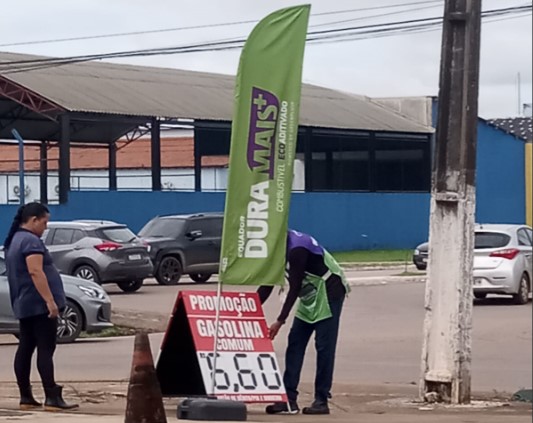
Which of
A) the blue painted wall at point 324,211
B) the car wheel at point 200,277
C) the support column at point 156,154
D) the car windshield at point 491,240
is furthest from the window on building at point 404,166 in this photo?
the car windshield at point 491,240

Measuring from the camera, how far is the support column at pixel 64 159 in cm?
4309

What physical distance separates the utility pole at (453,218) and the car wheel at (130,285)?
60.6 ft

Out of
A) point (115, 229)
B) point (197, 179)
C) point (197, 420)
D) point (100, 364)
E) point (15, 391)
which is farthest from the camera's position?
point (197, 179)

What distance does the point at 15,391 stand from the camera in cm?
1305

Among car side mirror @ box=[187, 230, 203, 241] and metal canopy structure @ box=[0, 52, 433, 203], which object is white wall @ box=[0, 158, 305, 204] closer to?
metal canopy structure @ box=[0, 52, 433, 203]

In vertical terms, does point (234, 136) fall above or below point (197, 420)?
above

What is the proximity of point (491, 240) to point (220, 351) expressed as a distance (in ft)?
51.3

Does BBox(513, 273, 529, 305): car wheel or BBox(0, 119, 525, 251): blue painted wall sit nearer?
BBox(513, 273, 529, 305): car wheel

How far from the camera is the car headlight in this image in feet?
59.7

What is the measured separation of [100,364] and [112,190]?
30.7 meters

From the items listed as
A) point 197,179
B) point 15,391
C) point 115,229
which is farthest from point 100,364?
point 197,179

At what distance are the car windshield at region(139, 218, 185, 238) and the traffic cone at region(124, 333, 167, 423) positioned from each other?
23115 millimetres

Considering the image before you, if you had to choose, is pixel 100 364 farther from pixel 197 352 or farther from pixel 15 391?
pixel 197 352

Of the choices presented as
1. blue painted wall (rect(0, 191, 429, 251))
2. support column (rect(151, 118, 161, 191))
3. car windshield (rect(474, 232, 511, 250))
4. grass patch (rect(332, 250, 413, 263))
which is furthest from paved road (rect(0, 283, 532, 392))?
support column (rect(151, 118, 161, 191))
